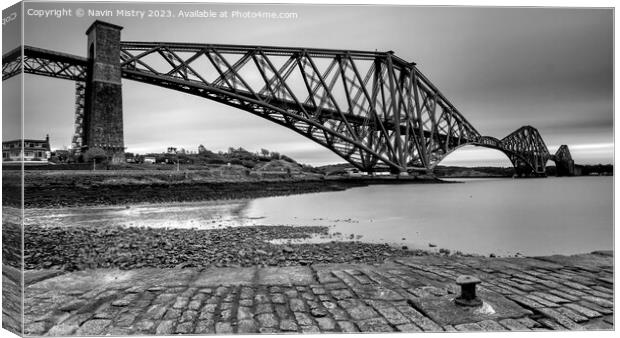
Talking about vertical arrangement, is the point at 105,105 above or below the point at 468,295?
above

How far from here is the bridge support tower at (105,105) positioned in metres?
5.07

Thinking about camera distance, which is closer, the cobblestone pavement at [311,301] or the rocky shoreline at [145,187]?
the cobblestone pavement at [311,301]

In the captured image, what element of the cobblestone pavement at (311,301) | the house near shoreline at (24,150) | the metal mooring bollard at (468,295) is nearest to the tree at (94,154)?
the house near shoreline at (24,150)

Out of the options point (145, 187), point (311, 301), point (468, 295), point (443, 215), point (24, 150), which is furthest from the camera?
point (443, 215)

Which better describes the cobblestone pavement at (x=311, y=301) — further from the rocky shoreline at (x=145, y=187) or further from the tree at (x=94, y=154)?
the tree at (x=94, y=154)

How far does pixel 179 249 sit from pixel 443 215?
4097mm

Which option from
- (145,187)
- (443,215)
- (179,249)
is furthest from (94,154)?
(443,215)

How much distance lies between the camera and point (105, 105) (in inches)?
205

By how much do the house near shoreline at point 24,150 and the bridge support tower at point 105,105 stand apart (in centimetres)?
86

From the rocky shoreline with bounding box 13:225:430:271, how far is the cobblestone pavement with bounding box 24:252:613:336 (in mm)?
278

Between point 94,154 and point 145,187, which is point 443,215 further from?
point 94,154

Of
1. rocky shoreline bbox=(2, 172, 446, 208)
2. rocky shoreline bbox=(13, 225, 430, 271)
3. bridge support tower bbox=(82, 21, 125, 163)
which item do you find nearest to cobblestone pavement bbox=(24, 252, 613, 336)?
rocky shoreline bbox=(13, 225, 430, 271)

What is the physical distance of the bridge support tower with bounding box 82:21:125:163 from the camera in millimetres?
5066

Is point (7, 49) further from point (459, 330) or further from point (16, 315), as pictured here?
point (459, 330)
